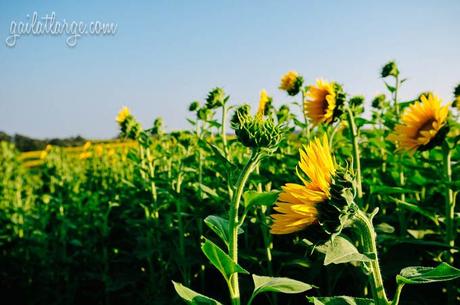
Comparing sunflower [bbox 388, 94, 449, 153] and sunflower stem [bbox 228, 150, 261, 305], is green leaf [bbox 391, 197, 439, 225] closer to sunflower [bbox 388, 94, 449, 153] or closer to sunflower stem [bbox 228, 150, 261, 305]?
sunflower [bbox 388, 94, 449, 153]

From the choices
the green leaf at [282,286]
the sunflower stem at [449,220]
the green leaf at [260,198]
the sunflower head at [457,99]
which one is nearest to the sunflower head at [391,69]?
the sunflower head at [457,99]

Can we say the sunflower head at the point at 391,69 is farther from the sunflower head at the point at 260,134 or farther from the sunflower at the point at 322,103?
the sunflower head at the point at 260,134

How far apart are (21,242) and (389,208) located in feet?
12.3

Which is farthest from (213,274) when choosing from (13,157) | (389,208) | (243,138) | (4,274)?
(13,157)

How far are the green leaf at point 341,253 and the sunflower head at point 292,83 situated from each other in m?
2.47

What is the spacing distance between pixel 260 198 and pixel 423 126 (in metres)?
1.27

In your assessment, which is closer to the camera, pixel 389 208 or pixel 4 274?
pixel 389 208

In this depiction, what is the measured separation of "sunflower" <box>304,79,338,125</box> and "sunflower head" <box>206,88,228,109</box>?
2.27ft

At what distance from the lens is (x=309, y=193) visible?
1.00 meters

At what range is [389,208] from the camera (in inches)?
105

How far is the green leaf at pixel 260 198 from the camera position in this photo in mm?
1126

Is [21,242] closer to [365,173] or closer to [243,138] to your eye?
[365,173]

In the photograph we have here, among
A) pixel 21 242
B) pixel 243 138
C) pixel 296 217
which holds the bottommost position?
pixel 21 242

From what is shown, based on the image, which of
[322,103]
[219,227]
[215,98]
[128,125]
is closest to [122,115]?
[128,125]
